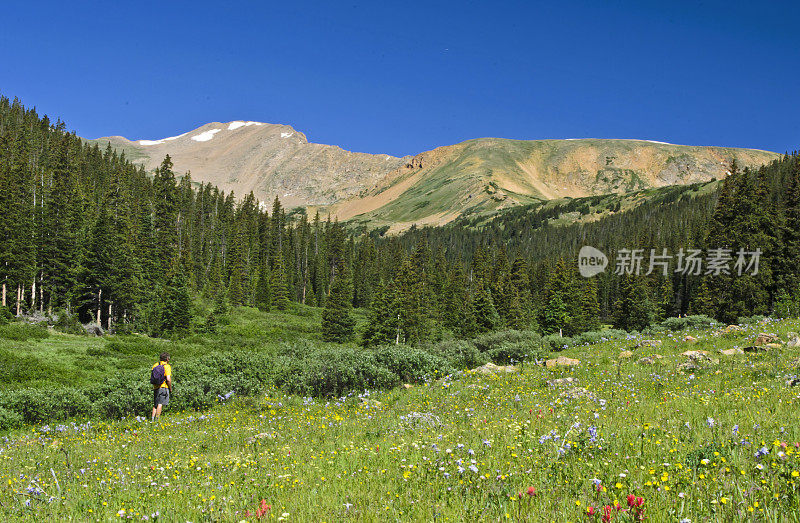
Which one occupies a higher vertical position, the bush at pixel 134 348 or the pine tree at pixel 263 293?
the pine tree at pixel 263 293

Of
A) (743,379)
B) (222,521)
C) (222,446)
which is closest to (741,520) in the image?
(222,521)

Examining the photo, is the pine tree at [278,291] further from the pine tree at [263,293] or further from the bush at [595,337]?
the bush at [595,337]

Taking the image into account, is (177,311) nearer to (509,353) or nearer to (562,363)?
(509,353)

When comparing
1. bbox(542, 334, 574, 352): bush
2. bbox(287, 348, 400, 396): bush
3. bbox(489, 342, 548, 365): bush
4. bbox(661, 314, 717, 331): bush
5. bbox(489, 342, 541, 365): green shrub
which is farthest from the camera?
bbox(661, 314, 717, 331): bush

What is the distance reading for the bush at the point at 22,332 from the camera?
35.1m

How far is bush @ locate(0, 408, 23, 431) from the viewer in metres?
15.8

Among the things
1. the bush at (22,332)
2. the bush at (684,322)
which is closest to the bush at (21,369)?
the bush at (22,332)

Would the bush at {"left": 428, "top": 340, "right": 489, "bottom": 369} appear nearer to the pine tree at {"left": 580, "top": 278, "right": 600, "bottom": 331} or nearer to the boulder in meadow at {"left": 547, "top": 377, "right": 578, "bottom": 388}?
the boulder in meadow at {"left": 547, "top": 377, "right": 578, "bottom": 388}

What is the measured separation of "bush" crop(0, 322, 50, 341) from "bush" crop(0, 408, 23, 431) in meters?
24.2

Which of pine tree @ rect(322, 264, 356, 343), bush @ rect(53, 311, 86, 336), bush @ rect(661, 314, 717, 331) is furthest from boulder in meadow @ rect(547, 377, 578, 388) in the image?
bush @ rect(53, 311, 86, 336)

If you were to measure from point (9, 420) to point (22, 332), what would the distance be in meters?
26.6

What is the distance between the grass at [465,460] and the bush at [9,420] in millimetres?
5623

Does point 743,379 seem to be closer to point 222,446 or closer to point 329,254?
point 222,446

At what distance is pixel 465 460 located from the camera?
562 cm
